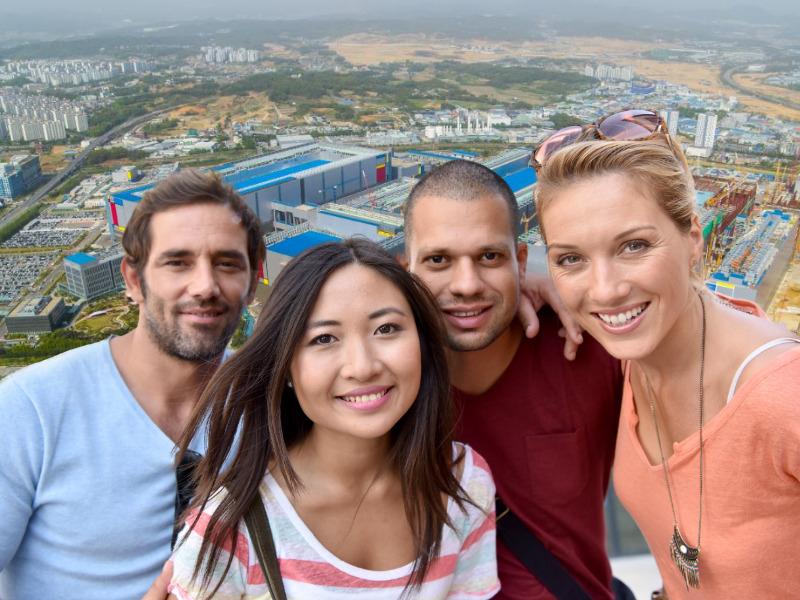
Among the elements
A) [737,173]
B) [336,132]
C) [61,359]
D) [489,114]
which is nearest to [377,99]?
[336,132]

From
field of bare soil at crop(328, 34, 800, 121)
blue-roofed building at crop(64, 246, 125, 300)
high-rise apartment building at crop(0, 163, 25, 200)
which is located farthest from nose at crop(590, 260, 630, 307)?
field of bare soil at crop(328, 34, 800, 121)

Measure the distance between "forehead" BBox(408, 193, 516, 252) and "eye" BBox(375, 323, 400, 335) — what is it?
268 millimetres

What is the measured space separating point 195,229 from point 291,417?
436 millimetres

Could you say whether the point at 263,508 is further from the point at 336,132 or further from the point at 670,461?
the point at 336,132

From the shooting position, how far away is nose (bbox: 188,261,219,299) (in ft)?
3.59

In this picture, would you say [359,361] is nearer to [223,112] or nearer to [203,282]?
[203,282]

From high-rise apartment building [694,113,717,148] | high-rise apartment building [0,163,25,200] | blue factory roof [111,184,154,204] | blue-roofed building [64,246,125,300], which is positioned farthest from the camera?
high-rise apartment building [694,113,717,148]

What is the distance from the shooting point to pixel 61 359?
42.6 inches

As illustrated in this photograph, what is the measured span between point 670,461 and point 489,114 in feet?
29.7

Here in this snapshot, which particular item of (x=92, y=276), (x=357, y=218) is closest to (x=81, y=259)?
(x=92, y=276)

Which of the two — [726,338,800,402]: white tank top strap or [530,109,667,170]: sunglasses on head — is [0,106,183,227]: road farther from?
[726,338,800,402]: white tank top strap

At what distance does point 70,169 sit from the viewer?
13.4ft

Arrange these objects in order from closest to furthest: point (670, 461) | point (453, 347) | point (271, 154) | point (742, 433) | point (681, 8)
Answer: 1. point (742, 433)
2. point (670, 461)
3. point (453, 347)
4. point (681, 8)
5. point (271, 154)

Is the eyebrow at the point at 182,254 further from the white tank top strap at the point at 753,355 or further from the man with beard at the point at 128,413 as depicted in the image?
the white tank top strap at the point at 753,355
